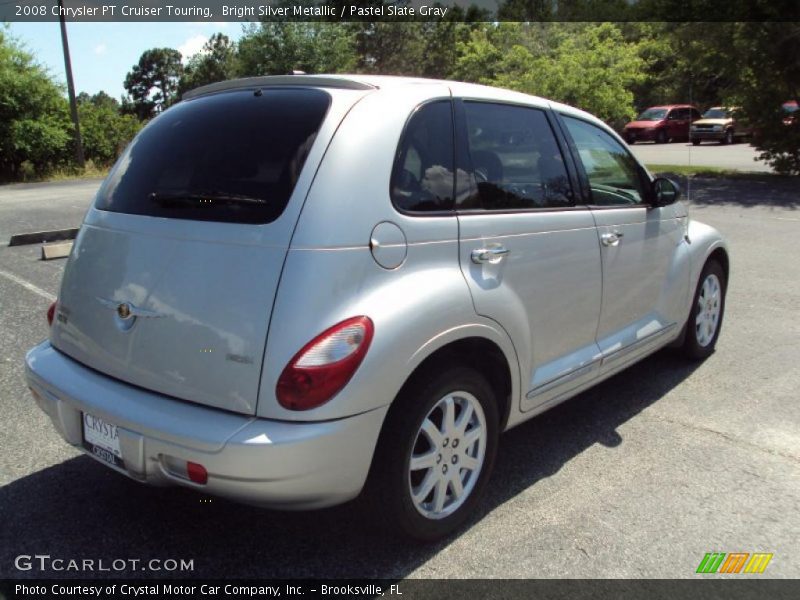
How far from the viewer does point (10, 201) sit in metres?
16.5

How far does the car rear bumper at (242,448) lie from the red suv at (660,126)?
3253cm

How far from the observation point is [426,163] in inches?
107

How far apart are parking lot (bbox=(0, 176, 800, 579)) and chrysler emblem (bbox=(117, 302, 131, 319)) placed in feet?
3.11

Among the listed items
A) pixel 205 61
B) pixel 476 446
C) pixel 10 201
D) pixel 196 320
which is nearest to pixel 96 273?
pixel 196 320

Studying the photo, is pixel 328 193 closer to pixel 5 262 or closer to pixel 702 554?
pixel 702 554

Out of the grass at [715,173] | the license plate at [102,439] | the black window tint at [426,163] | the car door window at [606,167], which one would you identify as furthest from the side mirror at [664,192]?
the grass at [715,173]

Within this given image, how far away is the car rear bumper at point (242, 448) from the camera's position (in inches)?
86.6

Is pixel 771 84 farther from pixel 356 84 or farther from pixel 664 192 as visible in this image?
pixel 356 84

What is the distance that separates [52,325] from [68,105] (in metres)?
26.2

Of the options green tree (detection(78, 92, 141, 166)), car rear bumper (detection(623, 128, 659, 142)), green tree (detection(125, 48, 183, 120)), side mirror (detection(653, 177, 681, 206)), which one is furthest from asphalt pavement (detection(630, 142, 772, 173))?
green tree (detection(125, 48, 183, 120))

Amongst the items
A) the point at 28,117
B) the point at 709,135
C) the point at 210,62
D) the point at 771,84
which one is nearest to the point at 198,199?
the point at 771,84

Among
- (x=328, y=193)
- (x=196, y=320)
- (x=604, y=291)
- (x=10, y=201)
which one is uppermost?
(x=328, y=193)

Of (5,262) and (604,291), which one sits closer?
(604,291)

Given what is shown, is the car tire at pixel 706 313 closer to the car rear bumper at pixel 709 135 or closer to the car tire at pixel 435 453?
the car tire at pixel 435 453
